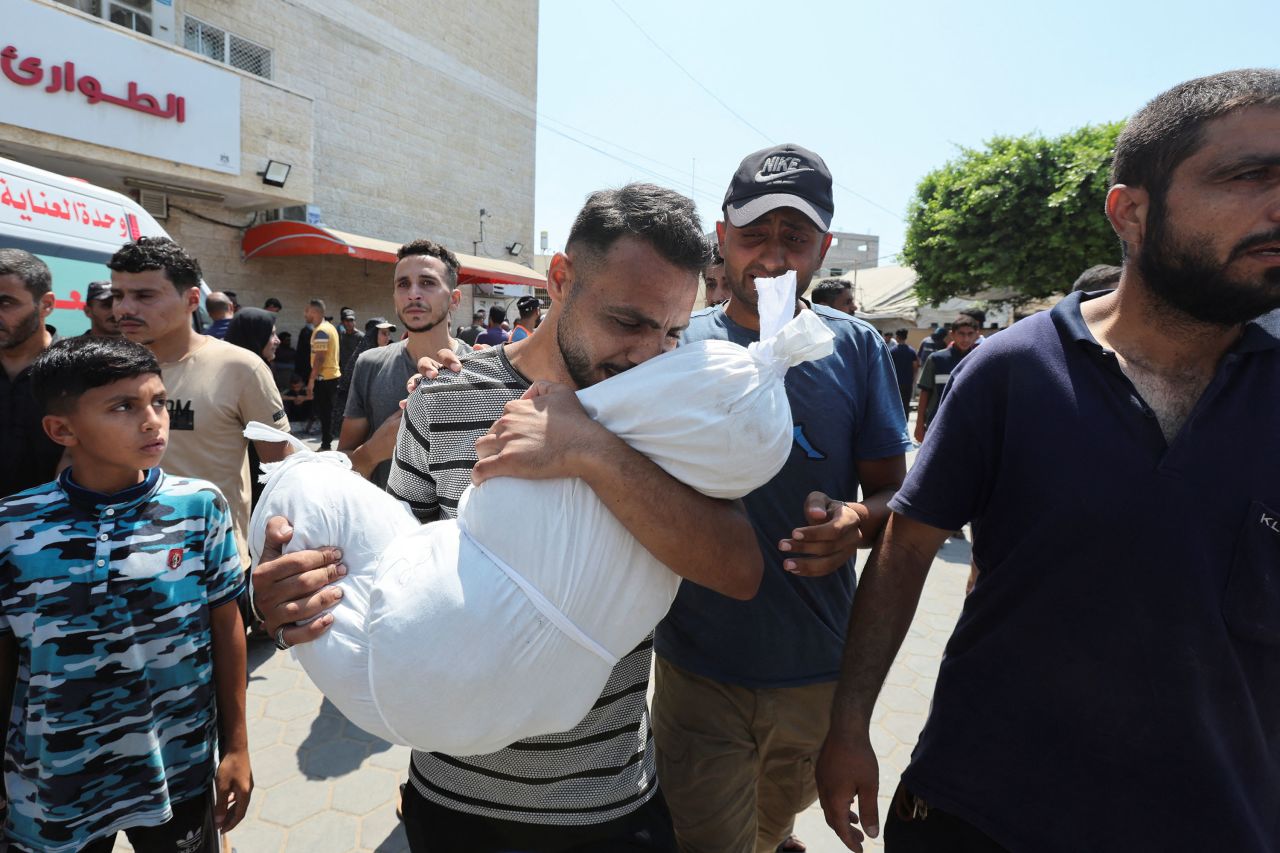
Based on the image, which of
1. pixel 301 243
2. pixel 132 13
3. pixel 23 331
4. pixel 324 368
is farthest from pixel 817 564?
pixel 132 13

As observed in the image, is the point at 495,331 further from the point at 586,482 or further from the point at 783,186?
the point at 586,482

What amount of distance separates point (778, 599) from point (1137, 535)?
2.83 feet

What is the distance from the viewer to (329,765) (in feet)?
9.97

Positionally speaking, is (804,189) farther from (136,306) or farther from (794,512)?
(136,306)

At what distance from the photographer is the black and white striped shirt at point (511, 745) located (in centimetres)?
129

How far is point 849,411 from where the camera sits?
6.08ft

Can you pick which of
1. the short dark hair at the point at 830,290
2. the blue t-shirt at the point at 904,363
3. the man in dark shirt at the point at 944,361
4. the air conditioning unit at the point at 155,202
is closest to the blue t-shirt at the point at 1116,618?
the short dark hair at the point at 830,290

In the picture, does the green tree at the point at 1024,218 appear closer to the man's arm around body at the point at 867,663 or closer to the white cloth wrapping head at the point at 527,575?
the man's arm around body at the point at 867,663

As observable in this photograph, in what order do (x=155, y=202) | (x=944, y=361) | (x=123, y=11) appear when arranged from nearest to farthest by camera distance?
1. (x=944, y=361)
2. (x=123, y=11)
3. (x=155, y=202)

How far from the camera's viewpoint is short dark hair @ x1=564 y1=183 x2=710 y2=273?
1283mm

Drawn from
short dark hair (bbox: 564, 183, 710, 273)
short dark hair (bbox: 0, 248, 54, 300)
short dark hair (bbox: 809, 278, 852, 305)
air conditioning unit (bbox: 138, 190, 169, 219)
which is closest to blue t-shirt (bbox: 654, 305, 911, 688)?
short dark hair (bbox: 564, 183, 710, 273)

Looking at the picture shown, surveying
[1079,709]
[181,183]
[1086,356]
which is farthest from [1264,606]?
[181,183]

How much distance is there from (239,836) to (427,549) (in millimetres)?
2467

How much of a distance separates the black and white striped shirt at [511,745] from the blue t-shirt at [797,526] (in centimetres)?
42
